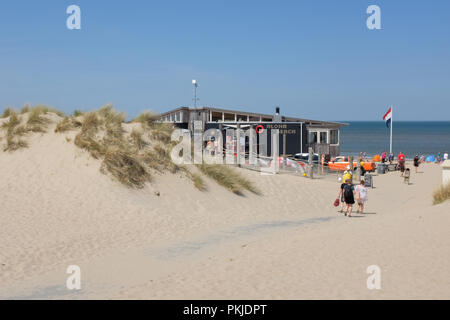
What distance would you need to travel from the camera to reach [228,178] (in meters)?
18.3

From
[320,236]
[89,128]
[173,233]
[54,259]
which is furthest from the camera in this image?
[89,128]

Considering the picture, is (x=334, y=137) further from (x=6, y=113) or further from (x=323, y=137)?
(x=6, y=113)

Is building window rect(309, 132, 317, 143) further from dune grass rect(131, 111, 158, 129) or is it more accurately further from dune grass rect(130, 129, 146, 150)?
dune grass rect(130, 129, 146, 150)

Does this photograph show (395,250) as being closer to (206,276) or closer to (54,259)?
(206,276)

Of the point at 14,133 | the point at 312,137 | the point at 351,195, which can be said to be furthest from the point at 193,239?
the point at 312,137

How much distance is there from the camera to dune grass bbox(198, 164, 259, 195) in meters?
18.1

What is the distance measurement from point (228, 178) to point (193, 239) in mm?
6488

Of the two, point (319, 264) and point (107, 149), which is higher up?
point (107, 149)

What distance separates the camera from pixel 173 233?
12.7 m

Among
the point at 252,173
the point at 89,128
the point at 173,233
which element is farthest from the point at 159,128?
the point at 173,233

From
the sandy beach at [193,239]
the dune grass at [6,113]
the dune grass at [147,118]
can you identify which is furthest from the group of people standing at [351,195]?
the dune grass at [6,113]

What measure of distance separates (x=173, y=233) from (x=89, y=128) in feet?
24.6

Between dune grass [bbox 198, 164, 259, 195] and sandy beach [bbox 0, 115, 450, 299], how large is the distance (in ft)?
1.28

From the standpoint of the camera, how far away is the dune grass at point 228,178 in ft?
59.3
